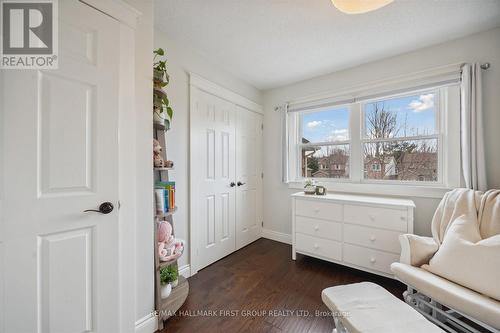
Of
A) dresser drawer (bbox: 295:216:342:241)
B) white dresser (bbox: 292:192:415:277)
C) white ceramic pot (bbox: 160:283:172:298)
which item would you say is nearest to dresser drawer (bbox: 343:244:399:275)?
white dresser (bbox: 292:192:415:277)

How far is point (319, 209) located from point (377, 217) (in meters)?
0.58

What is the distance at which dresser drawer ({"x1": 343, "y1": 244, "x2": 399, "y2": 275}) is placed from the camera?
75.8 inches

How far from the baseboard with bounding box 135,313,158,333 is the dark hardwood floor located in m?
0.08

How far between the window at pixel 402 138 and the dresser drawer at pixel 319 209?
74 centimetres

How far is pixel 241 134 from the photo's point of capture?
289 cm

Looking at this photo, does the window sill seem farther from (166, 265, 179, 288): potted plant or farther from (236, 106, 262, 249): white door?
(166, 265, 179, 288): potted plant

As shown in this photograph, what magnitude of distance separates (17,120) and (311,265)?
2.74 m

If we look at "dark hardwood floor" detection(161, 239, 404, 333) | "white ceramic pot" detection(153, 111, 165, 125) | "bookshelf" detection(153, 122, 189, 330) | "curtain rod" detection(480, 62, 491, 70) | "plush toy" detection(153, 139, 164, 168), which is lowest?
"dark hardwood floor" detection(161, 239, 404, 333)

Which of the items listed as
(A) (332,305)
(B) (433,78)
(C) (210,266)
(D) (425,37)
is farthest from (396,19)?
(C) (210,266)

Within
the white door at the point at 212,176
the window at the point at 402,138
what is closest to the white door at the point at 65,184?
the white door at the point at 212,176

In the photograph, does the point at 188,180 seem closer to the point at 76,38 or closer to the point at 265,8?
the point at 76,38

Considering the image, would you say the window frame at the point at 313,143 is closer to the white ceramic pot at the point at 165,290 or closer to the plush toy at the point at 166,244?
the plush toy at the point at 166,244

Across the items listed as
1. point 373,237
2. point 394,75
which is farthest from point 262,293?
point 394,75

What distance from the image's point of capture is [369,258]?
6.64ft
